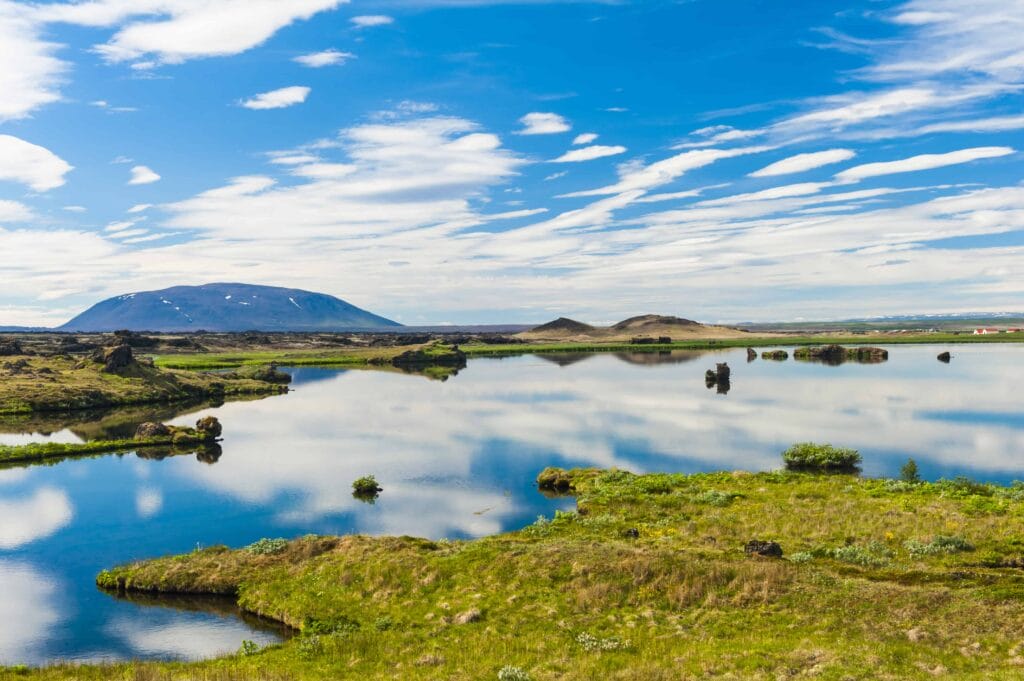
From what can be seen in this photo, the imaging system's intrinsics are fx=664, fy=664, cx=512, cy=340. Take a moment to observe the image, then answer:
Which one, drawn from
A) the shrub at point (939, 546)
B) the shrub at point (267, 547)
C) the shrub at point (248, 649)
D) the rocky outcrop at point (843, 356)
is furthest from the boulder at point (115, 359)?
the rocky outcrop at point (843, 356)

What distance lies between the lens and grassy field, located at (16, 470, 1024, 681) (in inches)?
786

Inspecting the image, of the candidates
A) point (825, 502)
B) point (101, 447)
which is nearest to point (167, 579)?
point (825, 502)

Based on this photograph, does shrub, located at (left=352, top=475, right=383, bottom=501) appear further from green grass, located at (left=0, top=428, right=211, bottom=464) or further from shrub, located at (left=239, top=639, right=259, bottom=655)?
green grass, located at (left=0, top=428, right=211, bottom=464)

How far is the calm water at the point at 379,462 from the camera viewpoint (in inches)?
1179

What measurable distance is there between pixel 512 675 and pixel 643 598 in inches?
282

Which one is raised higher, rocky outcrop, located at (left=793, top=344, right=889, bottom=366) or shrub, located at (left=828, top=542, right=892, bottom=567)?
rocky outcrop, located at (left=793, top=344, right=889, bottom=366)

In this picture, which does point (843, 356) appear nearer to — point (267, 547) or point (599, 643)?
point (267, 547)

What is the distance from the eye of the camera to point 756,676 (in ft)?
60.0

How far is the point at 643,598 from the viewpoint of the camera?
24906mm

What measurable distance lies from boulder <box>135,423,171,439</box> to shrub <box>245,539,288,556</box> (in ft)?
158

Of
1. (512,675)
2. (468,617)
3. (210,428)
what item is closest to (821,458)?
(468,617)

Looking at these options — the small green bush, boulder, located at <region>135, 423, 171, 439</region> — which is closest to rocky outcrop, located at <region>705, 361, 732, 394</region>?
the small green bush

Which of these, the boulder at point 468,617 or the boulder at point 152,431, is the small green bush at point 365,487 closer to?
the boulder at point 468,617

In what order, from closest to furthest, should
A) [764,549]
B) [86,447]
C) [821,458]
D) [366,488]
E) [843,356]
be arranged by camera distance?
[764,549] → [366,488] → [821,458] → [86,447] → [843,356]
